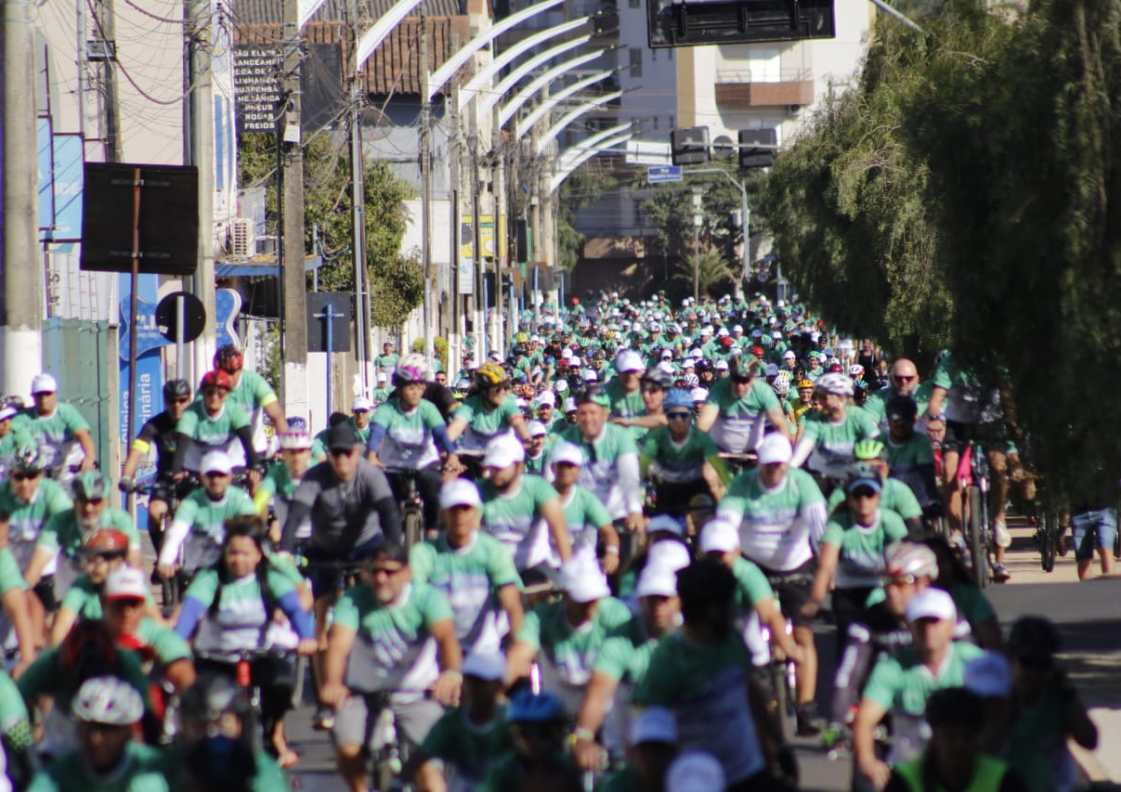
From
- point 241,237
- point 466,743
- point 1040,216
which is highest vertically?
point 241,237

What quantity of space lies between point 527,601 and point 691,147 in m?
31.1

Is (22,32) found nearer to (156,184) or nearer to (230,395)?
(156,184)

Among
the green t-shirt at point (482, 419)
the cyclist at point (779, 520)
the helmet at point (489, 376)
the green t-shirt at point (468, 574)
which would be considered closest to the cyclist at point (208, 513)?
the green t-shirt at point (468, 574)

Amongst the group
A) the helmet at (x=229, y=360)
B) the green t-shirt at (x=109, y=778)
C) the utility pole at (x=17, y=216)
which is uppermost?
the utility pole at (x=17, y=216)

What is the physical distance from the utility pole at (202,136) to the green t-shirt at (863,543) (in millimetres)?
11519

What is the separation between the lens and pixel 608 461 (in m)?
14.8

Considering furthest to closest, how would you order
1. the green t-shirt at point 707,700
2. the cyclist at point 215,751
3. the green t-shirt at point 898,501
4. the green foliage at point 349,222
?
1. the green foliage at point 349,222
2. the green t-shirt at point 898,501
3. the green t-shirt at point 707,700
4. the cyclist at point 215,751

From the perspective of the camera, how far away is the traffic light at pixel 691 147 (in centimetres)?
4312

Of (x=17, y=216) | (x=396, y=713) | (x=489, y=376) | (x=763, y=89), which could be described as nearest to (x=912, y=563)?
(x=396, y=713)

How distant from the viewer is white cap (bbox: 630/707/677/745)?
647cm

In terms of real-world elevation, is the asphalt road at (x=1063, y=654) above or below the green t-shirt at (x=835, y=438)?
below

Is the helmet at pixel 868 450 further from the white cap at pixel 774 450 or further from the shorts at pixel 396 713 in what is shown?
the shorts at pixel 396 713

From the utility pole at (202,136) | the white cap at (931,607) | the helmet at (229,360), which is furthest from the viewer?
the utility pole at (202,136)

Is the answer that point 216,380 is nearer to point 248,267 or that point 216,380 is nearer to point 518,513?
point 518,513
